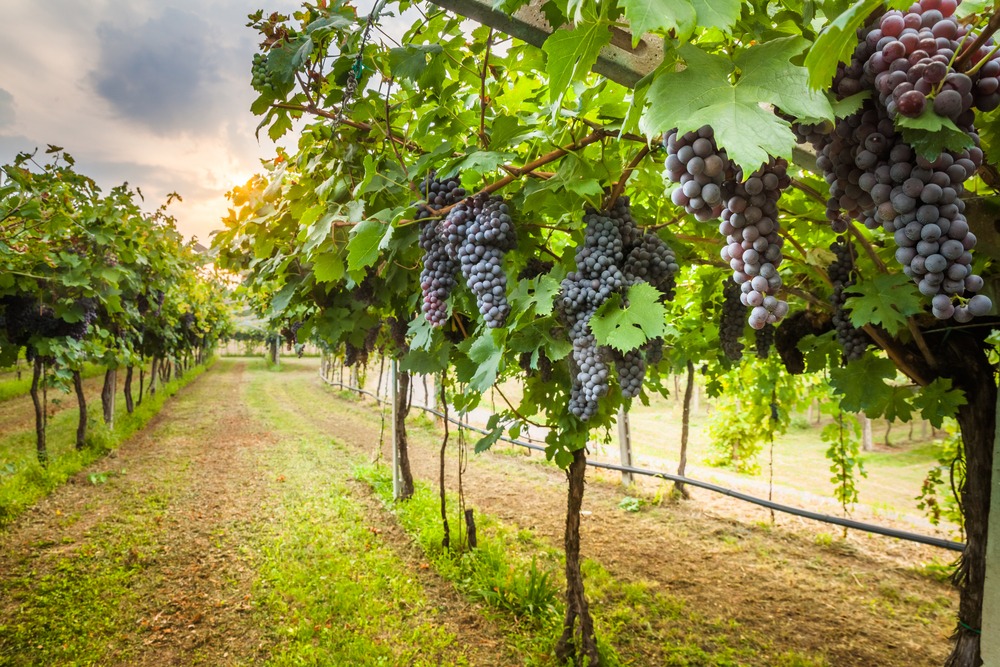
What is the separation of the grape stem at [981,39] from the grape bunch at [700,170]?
1.01 ft

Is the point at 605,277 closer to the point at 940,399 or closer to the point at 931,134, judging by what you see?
the point at 931,134

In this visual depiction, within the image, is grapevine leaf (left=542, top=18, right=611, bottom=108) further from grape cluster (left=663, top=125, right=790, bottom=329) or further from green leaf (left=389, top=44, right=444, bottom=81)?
green leaf (left=389, top=44, right=444, bottom=81)

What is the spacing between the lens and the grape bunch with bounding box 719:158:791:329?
80 centimetres

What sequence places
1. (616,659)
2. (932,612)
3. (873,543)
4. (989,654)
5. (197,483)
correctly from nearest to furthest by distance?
(989,654)
(616,659)
(932,612)
(873,543)
(197,483)

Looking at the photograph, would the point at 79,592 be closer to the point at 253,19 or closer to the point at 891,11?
the point at 253,19

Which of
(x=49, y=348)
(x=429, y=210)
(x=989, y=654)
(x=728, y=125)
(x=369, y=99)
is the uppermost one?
(x=369, y=99)

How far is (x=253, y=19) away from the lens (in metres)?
1.81

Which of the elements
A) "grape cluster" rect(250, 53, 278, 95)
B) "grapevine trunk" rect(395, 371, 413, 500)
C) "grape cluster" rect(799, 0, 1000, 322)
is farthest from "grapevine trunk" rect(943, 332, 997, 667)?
"grapevine trunk" rect(395, 371, 413, 500)

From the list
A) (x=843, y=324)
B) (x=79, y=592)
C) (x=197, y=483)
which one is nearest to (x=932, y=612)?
(x=843, y=324)

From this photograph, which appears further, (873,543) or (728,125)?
(873,543)

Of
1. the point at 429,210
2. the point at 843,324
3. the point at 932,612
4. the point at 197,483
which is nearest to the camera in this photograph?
the point at 429,210

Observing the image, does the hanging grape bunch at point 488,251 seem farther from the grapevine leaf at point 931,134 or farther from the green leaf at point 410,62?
the grapevine leaf at point 931,134

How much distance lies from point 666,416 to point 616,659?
22338 millimetres

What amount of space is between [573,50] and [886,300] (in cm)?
154
